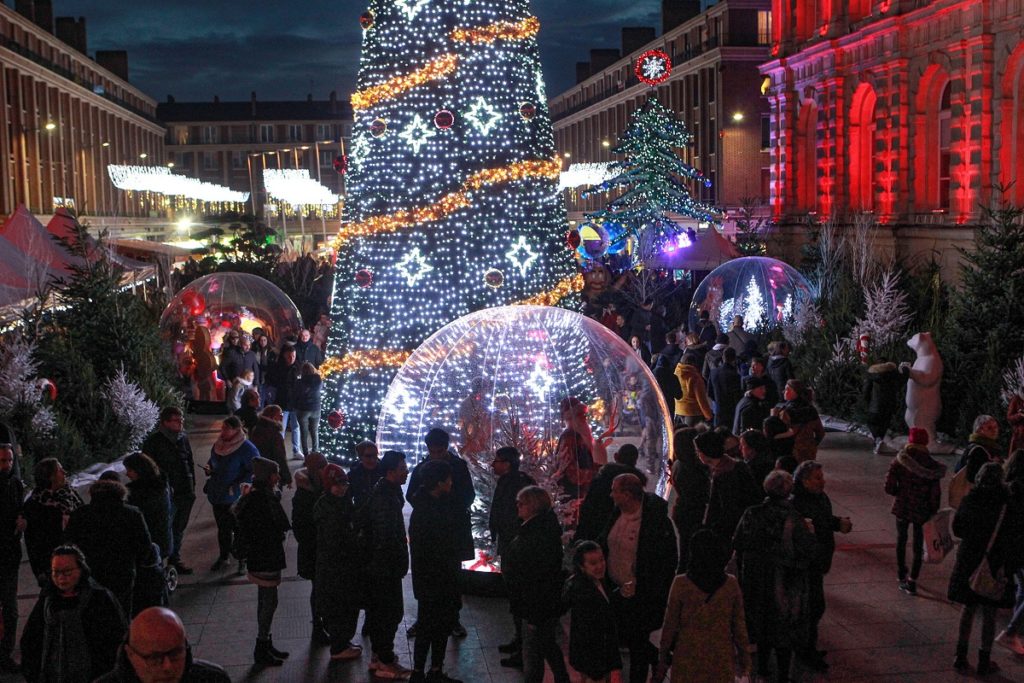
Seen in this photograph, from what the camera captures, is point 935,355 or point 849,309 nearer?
point 935,355

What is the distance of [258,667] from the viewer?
7.67 metres

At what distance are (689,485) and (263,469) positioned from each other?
309cm

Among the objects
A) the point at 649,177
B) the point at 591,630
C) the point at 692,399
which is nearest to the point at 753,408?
the point at 692,399

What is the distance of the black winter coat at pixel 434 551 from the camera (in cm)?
712

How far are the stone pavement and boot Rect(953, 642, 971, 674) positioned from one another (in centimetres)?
7

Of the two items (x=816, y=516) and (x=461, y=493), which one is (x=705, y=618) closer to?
(x=816, y=516)

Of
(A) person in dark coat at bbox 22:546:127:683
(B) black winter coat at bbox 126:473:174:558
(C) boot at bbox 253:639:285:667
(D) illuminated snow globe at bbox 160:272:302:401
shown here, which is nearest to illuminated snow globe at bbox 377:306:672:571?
(C) boot at bbox 253:639:285:667

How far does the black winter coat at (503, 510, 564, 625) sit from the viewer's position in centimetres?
655

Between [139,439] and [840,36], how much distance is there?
27.6 meters

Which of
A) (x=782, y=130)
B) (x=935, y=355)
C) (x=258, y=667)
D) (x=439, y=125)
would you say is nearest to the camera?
(x=258, y=667)

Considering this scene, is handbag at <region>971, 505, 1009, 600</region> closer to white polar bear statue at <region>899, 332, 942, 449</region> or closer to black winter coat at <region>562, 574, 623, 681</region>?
black winter coat at <region>562, 574, 623, 681</region>

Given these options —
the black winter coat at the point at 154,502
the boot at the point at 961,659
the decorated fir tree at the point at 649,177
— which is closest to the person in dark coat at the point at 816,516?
the boot at the point at 961,659

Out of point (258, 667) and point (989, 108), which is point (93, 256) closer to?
Result: point (258, 667)

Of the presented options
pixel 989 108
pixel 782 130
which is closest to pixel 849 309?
pixel 989 108
